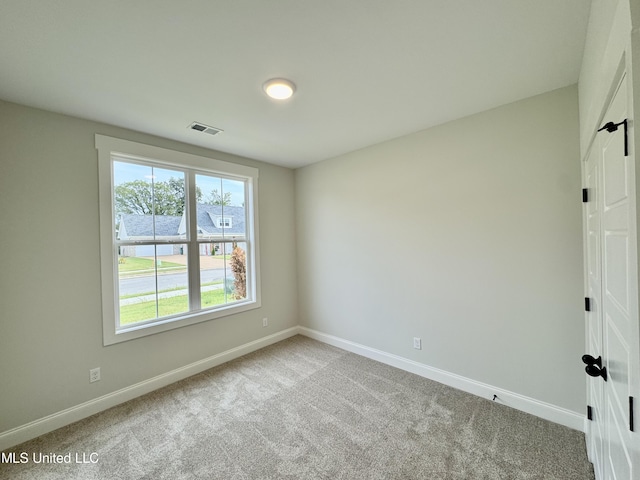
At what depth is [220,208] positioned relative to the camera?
3.39 meters

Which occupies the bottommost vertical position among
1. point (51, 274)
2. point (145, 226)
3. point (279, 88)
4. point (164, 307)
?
point (164, 307)

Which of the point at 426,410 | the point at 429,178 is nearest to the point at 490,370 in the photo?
the point at 426,410

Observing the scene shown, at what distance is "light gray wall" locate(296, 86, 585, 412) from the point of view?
2004 millimetres

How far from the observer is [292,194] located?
4.16 m

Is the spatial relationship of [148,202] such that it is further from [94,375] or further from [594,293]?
[594,293]

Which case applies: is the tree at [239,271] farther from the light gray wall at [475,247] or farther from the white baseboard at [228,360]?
the light gray wall at [475,247]

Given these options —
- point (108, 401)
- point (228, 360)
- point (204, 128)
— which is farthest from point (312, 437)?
point (204, 128)

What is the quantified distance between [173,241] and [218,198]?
777 millimetres

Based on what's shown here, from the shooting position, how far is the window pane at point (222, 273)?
10.5 feet

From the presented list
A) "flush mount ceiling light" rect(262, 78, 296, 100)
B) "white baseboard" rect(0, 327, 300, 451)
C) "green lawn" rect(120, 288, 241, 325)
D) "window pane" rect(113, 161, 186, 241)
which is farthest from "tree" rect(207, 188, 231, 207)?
"white baseboard" rect(0, 327, 300, 451)

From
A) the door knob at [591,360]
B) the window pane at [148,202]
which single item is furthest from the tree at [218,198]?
the door knob at [591,360]

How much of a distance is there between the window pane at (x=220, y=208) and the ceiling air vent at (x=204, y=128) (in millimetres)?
676

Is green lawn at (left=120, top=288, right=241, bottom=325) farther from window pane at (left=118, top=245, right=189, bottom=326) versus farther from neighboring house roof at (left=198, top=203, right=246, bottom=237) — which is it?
neighboring house roof at (left=198, top=203, right=246, bottom=237)

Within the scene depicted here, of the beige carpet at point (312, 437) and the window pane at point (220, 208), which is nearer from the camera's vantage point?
the beige carpet at point (312, 437)
